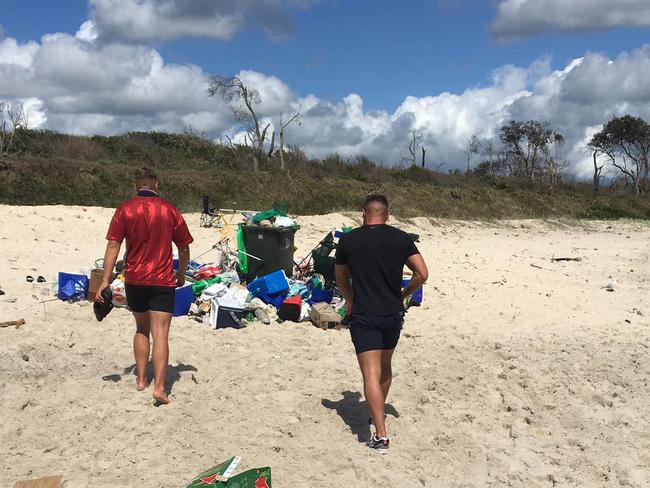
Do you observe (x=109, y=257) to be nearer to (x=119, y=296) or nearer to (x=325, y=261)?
(x=119, y=296)

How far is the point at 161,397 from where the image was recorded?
4.33 m

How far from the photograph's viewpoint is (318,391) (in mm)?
4977

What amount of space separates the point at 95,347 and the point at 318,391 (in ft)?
7.71

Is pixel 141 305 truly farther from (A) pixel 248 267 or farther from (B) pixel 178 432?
(A) pixel 248 267

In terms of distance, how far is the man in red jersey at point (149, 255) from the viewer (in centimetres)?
425

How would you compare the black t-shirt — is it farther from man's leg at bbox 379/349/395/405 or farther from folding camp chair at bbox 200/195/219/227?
folding camp chair at bbox 200/195/219/227

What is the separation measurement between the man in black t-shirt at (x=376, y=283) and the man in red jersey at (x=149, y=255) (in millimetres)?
1363

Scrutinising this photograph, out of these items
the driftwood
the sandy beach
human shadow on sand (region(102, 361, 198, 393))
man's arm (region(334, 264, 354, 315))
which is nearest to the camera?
the sandy beach

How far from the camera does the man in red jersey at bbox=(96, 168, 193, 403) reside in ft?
13.9

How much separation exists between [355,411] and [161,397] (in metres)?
1.49

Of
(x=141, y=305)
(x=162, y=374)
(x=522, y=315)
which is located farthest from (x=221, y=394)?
(x=522, y=315)

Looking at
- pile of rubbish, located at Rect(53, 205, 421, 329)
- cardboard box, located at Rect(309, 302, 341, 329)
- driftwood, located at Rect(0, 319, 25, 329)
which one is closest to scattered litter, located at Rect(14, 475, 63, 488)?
pile of rubbish, located at Rect(53, 205, 421, 329)

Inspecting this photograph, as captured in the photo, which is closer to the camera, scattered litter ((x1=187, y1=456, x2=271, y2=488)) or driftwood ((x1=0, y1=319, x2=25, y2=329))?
scattered litter ((x1=187, y1=456, x2=271, y2=488))

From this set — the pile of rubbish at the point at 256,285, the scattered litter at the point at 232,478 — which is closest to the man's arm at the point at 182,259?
the scattered litter at the point at 232,478
